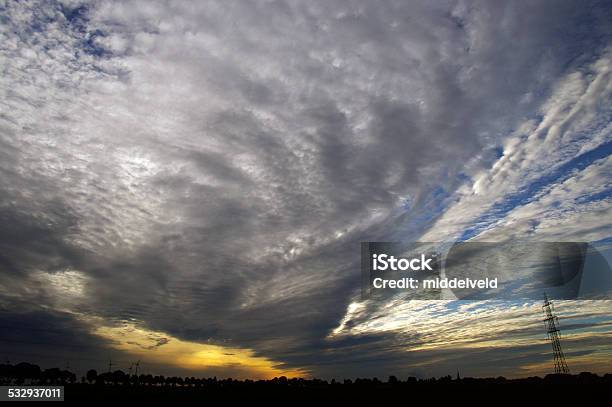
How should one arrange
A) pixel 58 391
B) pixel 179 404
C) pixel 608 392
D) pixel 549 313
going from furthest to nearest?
pixel 549 313, pixel 58 391, pixel 179 404, pixel 608 392

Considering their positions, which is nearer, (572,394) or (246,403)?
(572,394)

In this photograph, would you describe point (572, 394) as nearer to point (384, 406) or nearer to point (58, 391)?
point (384, 406)

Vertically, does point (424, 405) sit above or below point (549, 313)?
below

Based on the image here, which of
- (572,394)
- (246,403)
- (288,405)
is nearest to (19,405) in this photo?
(246,403)

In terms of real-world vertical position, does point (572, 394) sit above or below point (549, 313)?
below

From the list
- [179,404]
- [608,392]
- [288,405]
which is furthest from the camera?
[179,404]

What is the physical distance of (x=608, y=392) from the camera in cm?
7431

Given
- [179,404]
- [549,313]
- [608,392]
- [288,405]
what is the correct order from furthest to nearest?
[549,313] → [179,404] → [288,405] → [608,392]

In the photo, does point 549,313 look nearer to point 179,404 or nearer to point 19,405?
point 179,404

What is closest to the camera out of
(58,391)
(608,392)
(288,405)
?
(608,392)

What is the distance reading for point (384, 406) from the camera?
77.0 m

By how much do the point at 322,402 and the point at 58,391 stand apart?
8073 centimetres

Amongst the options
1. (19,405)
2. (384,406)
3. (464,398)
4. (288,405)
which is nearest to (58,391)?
(19,405)

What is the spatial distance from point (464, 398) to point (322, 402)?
31939 millimetres
